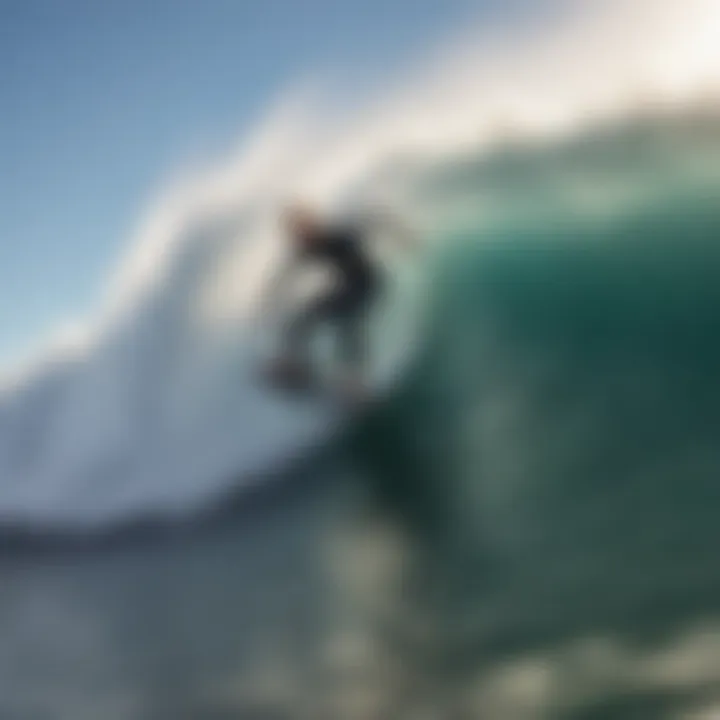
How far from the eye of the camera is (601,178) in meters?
1.31

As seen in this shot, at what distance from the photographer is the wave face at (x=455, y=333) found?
125 centimetres

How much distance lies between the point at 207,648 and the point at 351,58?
2.64 ft

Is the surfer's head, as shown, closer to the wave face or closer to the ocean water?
the wave face

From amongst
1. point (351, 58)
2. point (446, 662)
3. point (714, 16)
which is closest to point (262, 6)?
point (351, 58)

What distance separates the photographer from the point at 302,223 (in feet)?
4.45

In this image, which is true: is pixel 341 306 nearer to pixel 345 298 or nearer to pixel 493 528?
pixel 345 298

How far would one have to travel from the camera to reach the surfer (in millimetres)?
1320

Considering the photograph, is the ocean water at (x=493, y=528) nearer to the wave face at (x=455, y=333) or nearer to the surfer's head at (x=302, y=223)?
the wave face at (x=455, y=333)

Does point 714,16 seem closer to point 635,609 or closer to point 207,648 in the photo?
point 635,609

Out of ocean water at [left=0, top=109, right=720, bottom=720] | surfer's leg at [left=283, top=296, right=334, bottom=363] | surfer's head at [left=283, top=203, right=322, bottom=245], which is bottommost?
ocean water at [left=0, top=109, right=720, bottom=720]

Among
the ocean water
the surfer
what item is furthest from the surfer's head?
the ocean water

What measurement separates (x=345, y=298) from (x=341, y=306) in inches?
0.5

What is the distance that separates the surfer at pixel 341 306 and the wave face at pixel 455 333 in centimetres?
4

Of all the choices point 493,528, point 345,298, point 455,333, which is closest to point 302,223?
point 345,298
